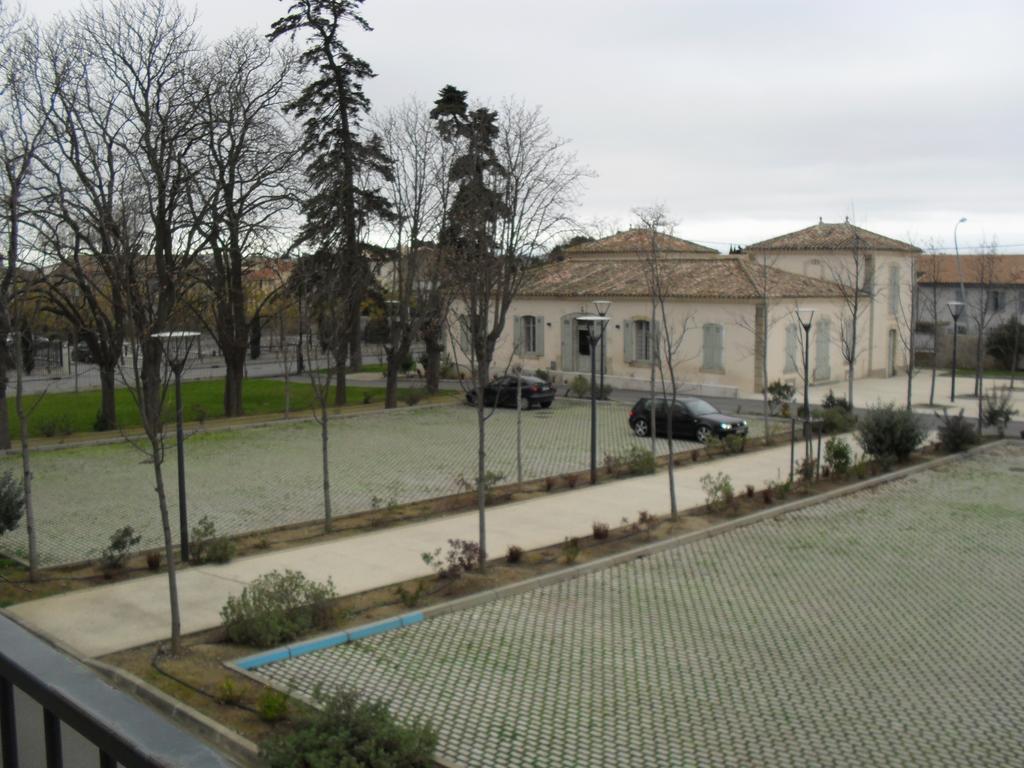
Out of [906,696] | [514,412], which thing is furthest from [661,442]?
[906,696]

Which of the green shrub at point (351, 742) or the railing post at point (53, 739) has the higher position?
the railing post at point (53, 739)

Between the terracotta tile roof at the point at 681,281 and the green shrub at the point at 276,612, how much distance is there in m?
26.0

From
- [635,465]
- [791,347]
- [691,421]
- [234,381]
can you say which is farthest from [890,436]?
[234,381]

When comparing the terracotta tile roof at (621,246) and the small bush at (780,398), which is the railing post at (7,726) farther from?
the terracotta tile roof at (621,246)

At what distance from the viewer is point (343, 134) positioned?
32.6 metres

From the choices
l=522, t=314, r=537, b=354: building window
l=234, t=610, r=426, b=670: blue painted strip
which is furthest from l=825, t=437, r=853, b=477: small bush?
l=522, t=314, r=537, b=354: building window

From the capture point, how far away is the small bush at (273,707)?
8.47 m

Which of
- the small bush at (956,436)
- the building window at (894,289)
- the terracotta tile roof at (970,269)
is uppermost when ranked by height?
the terracotta tile roof at (970,269)

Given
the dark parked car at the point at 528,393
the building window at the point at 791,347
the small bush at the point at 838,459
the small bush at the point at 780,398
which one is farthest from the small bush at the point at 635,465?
the building window at the point at 791,347

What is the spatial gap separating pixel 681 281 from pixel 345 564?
27900 mm

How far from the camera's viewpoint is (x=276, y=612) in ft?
34.9

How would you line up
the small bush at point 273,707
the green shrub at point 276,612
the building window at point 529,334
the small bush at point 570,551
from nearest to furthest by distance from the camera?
the small bush at point 273,707
the green shrub at point 276,612
the small bush at point 570,551
the building window at point 529,334

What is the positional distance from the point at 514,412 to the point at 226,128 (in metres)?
12.3

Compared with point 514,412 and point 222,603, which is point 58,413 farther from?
point 222,603
